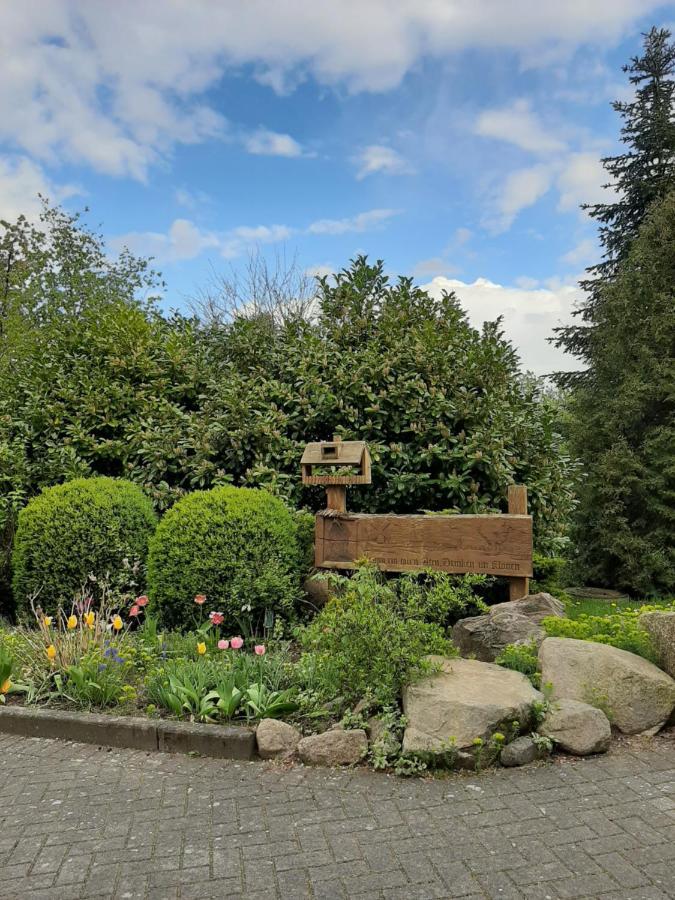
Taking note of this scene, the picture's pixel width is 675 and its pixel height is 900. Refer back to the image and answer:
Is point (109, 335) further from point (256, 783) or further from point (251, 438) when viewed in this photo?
point (256, 783)

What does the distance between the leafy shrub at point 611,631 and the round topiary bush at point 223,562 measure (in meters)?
2.05

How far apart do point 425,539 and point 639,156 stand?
14.2 m

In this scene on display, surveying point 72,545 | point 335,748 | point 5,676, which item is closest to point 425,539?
point 335,748

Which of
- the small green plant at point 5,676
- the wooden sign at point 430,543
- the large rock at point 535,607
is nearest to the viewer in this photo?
the small green plant at point 5,676

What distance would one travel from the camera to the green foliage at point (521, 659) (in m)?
3.86

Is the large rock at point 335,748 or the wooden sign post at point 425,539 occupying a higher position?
the wooden sign post at point 425,539

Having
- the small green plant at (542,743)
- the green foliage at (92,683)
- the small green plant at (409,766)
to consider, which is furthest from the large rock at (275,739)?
the small green plant at (542,743)

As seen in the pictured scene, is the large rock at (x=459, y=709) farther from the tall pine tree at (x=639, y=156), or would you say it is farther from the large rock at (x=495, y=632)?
the tall pine tree at (x=639, y=156)

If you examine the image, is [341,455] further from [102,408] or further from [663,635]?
[102,408]

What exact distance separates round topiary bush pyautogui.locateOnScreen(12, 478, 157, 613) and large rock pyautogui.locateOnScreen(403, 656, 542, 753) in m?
3.00

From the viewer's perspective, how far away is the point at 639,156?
15.4 m

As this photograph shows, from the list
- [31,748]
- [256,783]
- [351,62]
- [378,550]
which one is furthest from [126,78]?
[256,783]

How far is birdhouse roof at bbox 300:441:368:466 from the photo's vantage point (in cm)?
550

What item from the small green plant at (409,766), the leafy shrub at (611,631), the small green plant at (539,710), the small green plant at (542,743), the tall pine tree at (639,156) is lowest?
the small green plant at (409,766)
